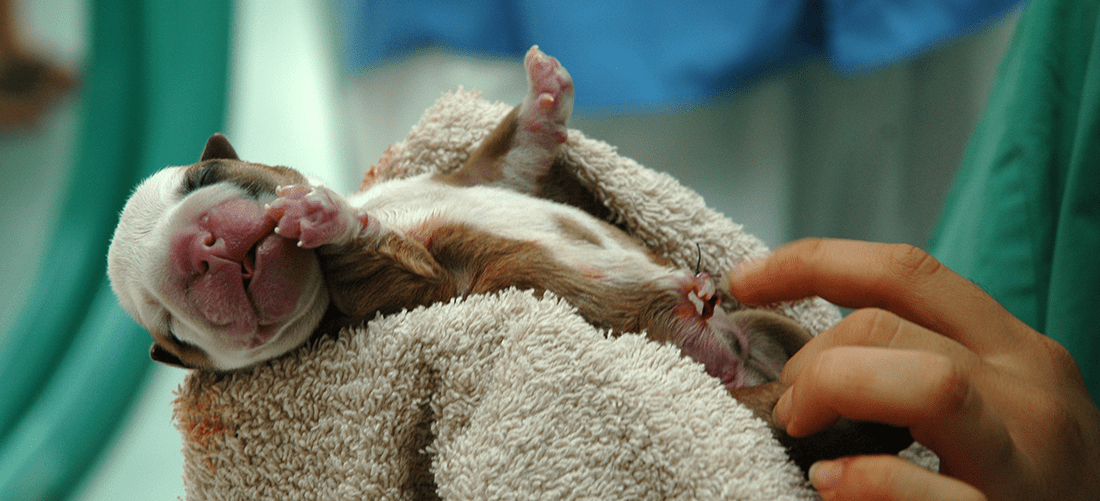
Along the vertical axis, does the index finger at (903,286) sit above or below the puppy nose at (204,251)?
above

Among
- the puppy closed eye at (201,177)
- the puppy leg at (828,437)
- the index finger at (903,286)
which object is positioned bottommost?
the puppy leg at (828,437)

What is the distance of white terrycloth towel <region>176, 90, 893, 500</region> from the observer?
1.88 feet

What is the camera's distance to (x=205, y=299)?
2.15ft

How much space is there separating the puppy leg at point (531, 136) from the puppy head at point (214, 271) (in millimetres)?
323

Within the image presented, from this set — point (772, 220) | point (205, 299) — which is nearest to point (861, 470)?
point (205, 299)

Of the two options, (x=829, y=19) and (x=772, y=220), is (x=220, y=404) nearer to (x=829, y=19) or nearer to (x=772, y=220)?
(x=829, y=19)

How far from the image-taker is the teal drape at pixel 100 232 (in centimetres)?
155

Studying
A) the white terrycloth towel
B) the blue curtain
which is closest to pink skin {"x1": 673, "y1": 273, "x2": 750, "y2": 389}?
the white terrycloth towel

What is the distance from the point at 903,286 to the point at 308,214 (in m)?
0.60

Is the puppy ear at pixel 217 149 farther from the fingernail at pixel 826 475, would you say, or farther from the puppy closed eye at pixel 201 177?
the fingernail at pixel 826 475

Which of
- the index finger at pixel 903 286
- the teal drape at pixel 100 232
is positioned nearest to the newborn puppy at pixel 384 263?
the index finger at pixel 903 286

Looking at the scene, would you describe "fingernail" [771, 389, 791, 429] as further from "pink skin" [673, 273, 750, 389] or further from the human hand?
"pink skin" [673, 273, 750, 389]

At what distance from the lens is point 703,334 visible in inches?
31.1

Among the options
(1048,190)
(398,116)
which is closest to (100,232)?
(398,116)
